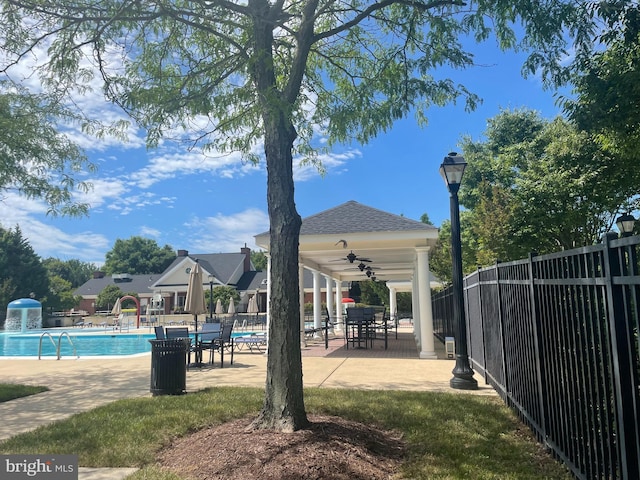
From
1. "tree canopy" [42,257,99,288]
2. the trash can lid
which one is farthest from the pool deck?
"tree canopy" [42,257,99,288]

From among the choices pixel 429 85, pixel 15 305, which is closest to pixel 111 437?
pixel 429 85

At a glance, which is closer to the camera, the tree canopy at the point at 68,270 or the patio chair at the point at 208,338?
the patio chair at the point at 208,338

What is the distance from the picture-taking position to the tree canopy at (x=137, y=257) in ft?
288

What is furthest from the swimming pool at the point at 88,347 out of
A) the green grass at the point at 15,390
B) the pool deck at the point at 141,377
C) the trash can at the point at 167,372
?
the trash can at the point at 167,372

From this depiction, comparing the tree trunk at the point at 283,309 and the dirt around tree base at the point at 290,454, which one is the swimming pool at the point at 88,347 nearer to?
the dirt around tree base at the point at 290,454

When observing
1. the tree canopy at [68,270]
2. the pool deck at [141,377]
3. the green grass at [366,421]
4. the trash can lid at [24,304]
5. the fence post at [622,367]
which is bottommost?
the pool deck at [141,377]

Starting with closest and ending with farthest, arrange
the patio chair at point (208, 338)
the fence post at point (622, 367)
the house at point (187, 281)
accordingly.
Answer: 1. the fence post at point (622, 367)
2. the patio chair at point (208, 338)
3. the house at point (187, 281)

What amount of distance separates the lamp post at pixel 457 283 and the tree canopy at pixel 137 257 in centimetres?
8598

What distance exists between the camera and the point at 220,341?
12.1 m

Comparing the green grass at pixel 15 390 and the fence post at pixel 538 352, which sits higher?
the fence post at pixel 538 352

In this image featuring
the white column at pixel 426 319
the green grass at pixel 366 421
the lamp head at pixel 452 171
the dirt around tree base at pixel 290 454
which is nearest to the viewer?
the dirt around tree base at pixel 290 454

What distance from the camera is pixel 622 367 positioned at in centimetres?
273

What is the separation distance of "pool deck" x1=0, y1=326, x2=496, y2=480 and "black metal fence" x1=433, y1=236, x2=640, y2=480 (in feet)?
8.91

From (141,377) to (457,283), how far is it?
7152 mm
